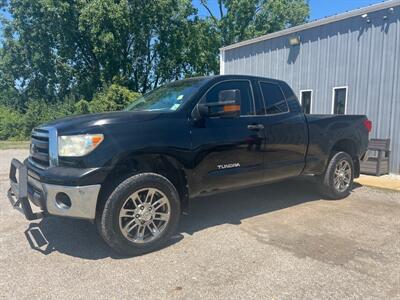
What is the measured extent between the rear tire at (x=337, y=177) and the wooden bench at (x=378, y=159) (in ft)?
7.78

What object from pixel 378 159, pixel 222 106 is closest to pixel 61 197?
pixel 222 106

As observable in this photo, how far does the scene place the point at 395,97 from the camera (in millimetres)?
8117

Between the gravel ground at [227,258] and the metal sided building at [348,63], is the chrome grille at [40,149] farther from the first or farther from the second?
the metal sided building at [348,63]

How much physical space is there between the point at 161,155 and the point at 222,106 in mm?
→ 969

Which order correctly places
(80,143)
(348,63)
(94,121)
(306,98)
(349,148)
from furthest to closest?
1. (306,98)
2. (348,63)
3. (349,148)
4. (94,121)
5. (80,143)

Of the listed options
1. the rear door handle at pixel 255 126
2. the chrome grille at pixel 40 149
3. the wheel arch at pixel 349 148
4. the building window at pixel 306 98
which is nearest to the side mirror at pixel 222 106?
the rear door handle at pixel 255 126

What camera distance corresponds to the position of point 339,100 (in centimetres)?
948

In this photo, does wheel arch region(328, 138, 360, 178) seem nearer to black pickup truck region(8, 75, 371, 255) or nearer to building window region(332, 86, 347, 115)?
black pickup truck region(8, 75, 371, 255)

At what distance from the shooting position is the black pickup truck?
3451mm

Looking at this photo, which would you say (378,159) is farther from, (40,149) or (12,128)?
(12,128)

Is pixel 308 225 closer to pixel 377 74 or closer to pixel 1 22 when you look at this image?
pixel 377 74

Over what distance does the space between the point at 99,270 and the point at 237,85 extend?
9.55 feet

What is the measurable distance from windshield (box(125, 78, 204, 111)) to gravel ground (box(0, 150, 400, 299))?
1625 millimetres

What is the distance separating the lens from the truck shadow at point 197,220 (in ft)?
12.8
